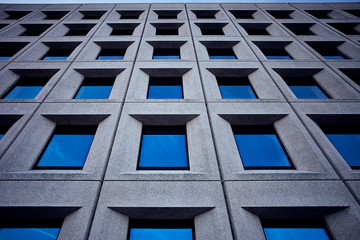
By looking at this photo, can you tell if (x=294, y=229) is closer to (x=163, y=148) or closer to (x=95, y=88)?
(x=163, y=148)

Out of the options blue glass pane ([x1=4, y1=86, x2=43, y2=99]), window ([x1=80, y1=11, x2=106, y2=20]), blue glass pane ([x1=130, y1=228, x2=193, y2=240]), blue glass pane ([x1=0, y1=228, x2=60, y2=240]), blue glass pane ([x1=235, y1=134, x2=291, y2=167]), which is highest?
window ([x1=80, y1=11, x2=106, y2=20])

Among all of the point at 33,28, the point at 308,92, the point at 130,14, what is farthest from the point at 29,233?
the point at 130,14

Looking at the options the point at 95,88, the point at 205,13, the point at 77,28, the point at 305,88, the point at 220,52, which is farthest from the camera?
the point at 205,13

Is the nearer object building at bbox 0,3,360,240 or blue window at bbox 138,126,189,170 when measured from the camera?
building at bbox 0,3,360,240

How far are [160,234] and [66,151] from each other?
11.7 feet

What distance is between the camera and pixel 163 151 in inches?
225

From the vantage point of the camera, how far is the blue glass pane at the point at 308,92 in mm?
7699

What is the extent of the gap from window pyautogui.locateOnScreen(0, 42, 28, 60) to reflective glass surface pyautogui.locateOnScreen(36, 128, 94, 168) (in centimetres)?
798

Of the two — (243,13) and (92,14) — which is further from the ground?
(92,14)

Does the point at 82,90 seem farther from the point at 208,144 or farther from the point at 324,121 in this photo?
the point at 324,121

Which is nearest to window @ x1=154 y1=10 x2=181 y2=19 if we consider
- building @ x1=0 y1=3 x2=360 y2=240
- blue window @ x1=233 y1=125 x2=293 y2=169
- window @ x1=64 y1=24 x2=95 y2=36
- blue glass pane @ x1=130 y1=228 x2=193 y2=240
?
building @ x1=0 y1=3 x2=360 y2=240

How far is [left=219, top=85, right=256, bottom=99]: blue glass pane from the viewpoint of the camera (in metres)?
7.62

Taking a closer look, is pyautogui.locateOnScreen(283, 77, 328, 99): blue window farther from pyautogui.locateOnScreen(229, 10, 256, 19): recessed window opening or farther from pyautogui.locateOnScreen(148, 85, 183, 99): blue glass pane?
pyautogui.locateOnScreen(229, 10, 256, 19): recessed window opening

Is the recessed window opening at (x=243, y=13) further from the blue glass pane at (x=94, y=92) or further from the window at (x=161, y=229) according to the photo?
the window at (x=161, y=229)
